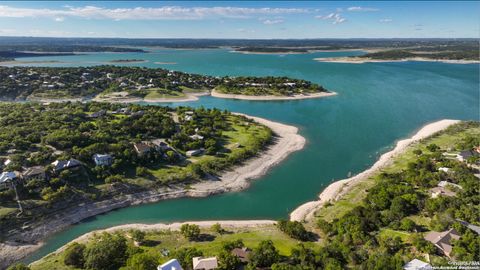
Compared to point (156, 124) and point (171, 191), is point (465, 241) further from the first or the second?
point (156, 124)

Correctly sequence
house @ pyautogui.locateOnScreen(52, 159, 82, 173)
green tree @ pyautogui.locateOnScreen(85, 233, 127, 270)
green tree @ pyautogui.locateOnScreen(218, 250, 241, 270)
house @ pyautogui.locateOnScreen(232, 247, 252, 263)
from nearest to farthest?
green tree @ pyautogui.locateOnScreen(218, 250, 241, 270), green tree @ pyautogui.locateOnScreen(85, 233, 127, 270), house @ pyautogui.locateOnScreen(232, 247, 252, 263), house @ pyautogui.locateOnScreen(52, 159, 82, 173)

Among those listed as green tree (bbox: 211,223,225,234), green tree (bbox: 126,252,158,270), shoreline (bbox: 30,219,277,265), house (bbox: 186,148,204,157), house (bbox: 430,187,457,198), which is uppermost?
house (bbox: 186,148,204,157)

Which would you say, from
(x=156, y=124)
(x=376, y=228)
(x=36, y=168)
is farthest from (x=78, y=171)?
(x=376, y=228)

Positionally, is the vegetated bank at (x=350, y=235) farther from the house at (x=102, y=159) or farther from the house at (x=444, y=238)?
the house at (x=102, y=159)

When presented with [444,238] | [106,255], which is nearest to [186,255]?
[106,255]

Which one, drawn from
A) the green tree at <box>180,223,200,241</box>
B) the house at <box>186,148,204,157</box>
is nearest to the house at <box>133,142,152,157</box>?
the house at <box>186,148,204,157</box>

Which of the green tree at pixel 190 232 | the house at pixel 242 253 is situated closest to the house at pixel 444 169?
the house at pixel 242 253

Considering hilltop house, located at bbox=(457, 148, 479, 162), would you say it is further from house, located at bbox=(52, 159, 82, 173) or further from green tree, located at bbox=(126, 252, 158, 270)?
house, located at bbox=(52, 159, 82, 173)

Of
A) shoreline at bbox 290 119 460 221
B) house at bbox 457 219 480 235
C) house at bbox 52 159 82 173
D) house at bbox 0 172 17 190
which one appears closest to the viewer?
house at bbox 457 219 480 235
